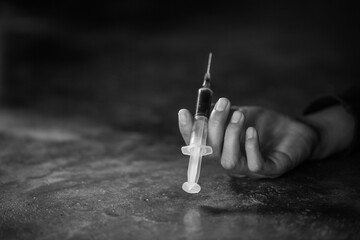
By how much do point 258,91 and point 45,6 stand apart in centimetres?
286

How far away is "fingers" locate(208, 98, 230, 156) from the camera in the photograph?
40.0 inches

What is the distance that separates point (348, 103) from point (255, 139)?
556 millimetres

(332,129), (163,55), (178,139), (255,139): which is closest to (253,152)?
(255,139)

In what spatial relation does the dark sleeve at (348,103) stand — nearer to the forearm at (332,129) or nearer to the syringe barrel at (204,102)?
the forearm at (332,129)

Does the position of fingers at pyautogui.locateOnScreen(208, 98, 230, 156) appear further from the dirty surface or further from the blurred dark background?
the blurred dark background

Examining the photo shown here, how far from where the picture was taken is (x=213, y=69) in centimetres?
301

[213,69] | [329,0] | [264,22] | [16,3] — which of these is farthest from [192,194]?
[329,0]

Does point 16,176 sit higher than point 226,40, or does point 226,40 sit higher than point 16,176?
point 226,40

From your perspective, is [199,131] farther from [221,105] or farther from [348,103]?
[348,103]

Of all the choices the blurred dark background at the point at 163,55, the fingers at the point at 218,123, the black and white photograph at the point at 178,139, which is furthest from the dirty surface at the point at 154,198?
the blurred dark background at the point at 163,55

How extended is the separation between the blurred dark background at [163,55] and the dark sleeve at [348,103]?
0.31 metres

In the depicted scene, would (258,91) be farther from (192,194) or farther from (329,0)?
(329,0)

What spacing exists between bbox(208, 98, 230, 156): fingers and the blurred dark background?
28.1 inches

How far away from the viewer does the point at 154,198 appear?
106 centimetres
